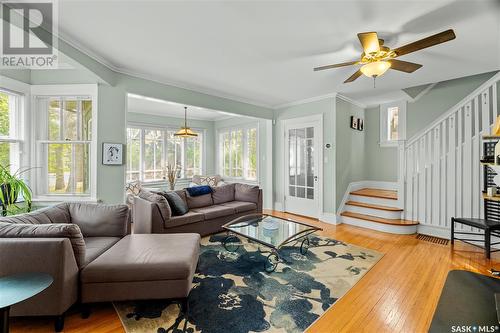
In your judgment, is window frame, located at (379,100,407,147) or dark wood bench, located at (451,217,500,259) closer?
dark wood bench, located at (451,217,500,259)

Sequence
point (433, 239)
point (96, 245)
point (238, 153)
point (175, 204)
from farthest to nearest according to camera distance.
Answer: point (238, 153)
point (433, 239)
point (175, 204)
point (96, 245)

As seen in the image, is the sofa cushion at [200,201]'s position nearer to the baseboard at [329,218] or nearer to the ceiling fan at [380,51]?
the baseboard at [329,218]

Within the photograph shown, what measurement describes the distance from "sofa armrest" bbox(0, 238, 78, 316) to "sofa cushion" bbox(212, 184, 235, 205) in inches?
117

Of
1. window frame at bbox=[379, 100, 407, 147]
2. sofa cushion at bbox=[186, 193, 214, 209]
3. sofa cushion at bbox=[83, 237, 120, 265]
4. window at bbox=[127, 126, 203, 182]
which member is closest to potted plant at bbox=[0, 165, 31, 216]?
sofa cushion at bbox=[83, 237, 120, 265]

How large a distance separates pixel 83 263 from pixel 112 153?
2002mm

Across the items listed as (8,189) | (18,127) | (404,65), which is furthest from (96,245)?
(404,65)

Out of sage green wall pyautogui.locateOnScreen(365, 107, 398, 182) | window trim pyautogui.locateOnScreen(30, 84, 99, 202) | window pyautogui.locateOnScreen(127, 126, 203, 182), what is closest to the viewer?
window trim pyautogui.locateOnScreen(30, 84, 99, 202)

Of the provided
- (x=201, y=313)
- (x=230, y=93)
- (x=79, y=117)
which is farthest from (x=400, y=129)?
(x=79, y=117)

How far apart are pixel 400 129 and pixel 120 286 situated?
581 centimetres

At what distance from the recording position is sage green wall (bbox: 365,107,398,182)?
5.43m

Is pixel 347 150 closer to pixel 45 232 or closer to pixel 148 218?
pixel 148 218

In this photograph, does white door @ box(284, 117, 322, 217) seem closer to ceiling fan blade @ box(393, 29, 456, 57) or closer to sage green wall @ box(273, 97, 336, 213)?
sage green wall @ box(273, 97, 336, 213)

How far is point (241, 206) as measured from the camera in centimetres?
439

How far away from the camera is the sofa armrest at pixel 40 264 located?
1.65 m
